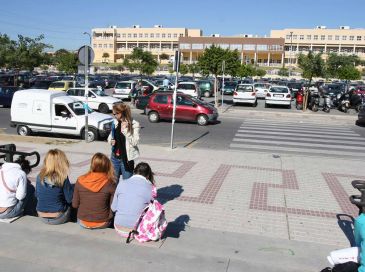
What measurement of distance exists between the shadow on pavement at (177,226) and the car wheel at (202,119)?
43.6 ft

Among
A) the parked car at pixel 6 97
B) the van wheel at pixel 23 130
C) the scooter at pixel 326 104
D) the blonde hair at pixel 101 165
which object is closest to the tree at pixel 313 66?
the scooter at pixel 326 104

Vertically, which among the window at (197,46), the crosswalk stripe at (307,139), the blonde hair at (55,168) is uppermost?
the window at (197,46)

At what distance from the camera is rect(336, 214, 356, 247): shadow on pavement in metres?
6.32

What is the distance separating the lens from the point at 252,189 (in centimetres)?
885

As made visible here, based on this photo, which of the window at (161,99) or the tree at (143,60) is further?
the tree at (143,60)

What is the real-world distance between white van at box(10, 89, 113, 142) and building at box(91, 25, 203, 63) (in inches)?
5047

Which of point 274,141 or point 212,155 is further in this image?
point 274,141

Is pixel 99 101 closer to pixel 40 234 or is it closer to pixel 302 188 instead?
pixel 302 188

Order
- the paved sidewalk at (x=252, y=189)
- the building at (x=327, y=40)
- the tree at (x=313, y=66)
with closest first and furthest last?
Result: the paved sidewalk at (x=252, y=189) → the tree at (x=313, y=66) → the building at (x=327, y=40)

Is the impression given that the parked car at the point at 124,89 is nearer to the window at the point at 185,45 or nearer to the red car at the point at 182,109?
the red car at the point at 182,109

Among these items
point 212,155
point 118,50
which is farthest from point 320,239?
point 118,50

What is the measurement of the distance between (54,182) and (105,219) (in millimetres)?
876

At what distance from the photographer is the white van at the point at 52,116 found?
1501 cm

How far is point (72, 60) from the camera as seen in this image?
5272cm
